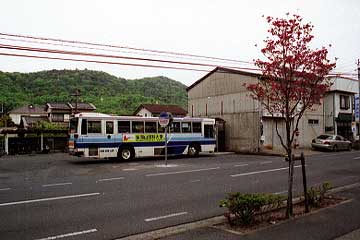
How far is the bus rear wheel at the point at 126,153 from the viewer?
821 inches

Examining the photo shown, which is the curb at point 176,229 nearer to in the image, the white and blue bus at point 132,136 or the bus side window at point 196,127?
Result: the white and blue bus at point 132,136

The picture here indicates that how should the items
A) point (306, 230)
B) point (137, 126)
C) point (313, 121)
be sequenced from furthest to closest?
point (313, 121) → point (137, 126) → point (306, 230)

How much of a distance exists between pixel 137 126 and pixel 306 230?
16666 millimetres

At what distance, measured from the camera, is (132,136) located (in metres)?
21.2

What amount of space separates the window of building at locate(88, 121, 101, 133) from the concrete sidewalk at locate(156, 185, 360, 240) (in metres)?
14.8

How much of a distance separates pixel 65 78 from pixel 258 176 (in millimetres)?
58005

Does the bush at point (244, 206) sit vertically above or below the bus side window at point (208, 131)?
below

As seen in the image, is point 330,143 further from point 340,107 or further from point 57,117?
point 57,117

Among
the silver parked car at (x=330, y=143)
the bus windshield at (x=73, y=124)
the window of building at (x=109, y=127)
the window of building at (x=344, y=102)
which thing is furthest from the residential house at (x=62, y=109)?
the window of building at (x=109, y=127)

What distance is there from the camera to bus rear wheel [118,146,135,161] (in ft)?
68.4

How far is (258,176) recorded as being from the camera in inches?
534

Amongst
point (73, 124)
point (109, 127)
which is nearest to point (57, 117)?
point (73, 124)

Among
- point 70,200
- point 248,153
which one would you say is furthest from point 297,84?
point 248,153

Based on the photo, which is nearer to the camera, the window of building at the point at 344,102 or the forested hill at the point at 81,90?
the window of building at the point at 344,102
